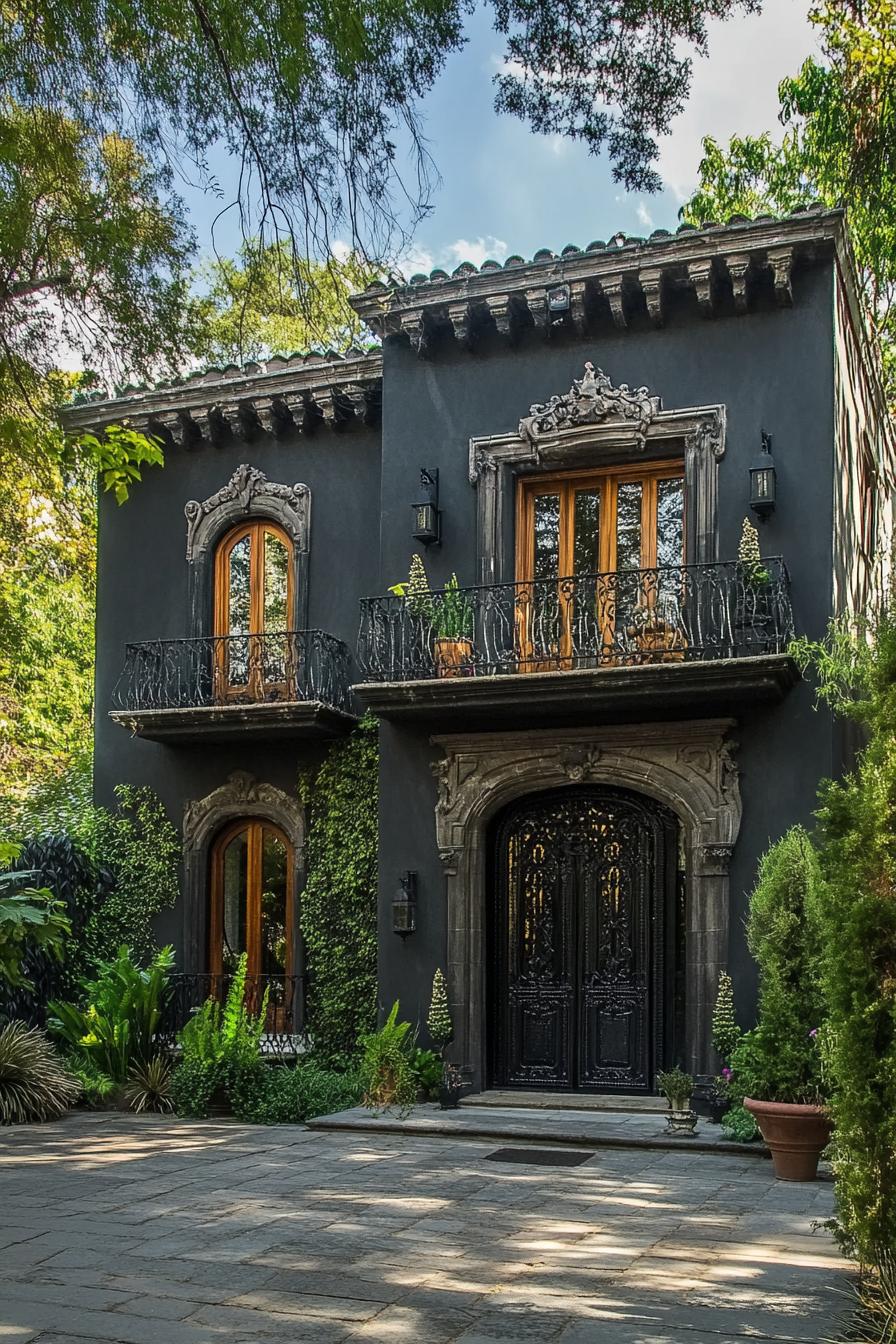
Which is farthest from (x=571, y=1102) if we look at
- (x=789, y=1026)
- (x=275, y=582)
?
(x=275, y=582)

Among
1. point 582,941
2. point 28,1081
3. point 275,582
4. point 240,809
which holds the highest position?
point 275,582

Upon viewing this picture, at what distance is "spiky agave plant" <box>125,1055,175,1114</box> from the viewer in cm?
1275

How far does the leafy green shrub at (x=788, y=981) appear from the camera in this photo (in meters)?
9.23

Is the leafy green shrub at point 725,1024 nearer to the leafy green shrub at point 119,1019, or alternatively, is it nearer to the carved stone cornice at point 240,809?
the carved stone cornice at point 240,809

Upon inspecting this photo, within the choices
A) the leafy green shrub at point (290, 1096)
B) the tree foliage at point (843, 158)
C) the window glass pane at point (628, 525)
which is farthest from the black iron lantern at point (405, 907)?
the tree foliage at point (843, 158)

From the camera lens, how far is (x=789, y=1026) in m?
9.29

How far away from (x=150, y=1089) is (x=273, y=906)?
8.85 feet

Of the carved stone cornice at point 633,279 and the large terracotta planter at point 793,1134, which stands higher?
the carved stone cornice at point 633,279

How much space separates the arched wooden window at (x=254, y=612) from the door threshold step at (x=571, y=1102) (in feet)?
14.8

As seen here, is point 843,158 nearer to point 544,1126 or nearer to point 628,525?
point 628,525

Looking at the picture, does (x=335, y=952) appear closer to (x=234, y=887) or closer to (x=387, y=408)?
(x=234, y=887)

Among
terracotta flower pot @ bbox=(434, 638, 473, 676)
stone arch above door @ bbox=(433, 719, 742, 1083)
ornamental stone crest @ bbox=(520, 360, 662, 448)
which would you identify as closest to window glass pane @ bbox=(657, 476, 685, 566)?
ornamental stone crest @ bbox=(520, 360, 662, 448)

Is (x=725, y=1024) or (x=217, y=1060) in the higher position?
(x=725, y=1024)

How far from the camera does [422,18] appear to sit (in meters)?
4.75
